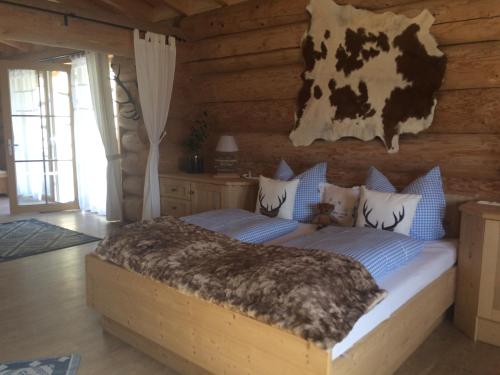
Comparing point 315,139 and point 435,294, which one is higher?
point 315,139

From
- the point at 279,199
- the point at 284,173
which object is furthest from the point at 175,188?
the point at 279,199

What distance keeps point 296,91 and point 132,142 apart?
230 centimetres

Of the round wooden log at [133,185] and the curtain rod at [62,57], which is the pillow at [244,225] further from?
the curtain rod at [62,57]

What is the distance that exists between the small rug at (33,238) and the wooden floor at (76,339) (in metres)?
0.65

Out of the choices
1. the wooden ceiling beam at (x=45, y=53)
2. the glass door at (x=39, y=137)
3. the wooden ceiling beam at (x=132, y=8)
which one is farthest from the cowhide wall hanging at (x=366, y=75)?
the glass door at (x=39, y=137)

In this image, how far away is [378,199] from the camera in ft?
9.64

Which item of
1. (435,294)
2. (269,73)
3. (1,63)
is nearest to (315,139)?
(269,73)

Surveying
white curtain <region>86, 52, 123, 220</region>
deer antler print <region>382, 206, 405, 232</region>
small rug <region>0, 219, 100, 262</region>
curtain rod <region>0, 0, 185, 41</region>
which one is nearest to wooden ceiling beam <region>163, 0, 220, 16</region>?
curtain rod <region>0, 0, 185, 41</region>

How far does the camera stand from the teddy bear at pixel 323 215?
3262 millimetres

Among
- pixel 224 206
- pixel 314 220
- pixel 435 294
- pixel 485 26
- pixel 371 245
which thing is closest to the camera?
pixel 371 245

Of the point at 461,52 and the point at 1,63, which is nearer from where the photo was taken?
the point at 461,52

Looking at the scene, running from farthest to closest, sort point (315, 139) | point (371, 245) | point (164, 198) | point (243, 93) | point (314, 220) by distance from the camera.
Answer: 1. point (164, 198)
2. point (243, 93)
3. point (315, 139)
4. point (314, 220)
5. point (371, 245)

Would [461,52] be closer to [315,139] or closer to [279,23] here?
[315,139]

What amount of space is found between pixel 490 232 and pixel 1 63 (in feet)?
19.8
